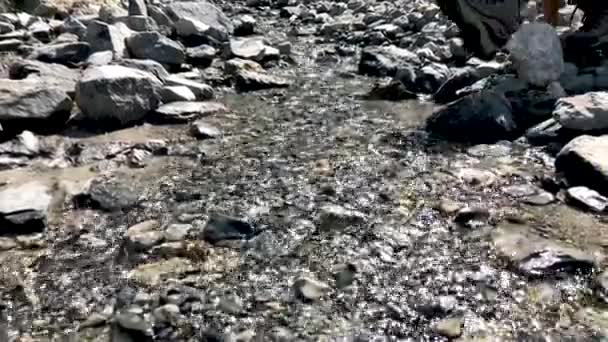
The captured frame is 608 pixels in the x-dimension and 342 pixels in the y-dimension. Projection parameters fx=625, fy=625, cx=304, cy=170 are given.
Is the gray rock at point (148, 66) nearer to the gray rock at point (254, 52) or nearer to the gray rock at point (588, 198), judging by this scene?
the gray rock at point (254, 52)

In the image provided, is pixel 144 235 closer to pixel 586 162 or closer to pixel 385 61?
pixel 586 162

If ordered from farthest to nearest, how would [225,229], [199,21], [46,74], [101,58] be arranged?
[199,21] < [101,58] < [46,74] < [225,229]

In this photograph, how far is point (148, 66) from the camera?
8117mm

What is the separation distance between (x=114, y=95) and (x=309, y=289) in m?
4.05

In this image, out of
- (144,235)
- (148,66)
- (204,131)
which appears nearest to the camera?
(144,235)

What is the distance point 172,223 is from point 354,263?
1453mm

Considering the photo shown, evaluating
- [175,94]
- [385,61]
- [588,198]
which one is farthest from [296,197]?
[385,61]

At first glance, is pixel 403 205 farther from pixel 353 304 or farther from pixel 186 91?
pixel 186 91

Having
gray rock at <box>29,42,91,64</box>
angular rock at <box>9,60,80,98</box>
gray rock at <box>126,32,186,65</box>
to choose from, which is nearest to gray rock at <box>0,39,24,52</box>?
gray rock at <box>29,42,91,64</box>

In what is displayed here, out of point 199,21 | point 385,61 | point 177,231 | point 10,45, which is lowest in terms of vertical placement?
point 385,61

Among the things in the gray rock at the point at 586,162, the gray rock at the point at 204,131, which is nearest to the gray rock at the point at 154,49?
the gray rock at the point at 204,131

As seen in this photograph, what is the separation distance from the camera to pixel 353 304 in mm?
3586

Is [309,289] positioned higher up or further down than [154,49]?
further down

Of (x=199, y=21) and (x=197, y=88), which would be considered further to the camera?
(x=199, y=21)
